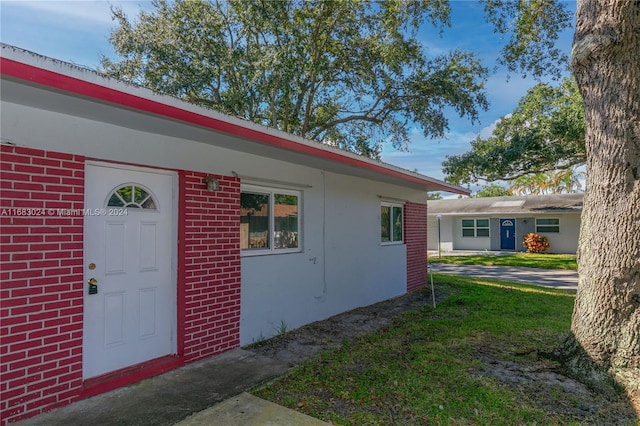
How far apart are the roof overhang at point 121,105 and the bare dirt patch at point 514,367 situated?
2.70 metres

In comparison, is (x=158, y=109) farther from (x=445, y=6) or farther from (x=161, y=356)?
(x=445, y=6)

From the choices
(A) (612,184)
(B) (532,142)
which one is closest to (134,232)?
(A) (612,184)

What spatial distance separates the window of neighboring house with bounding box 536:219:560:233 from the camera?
21.7 meters

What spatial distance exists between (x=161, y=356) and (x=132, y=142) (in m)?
2.45

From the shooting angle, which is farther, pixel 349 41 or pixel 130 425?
pixel 349 41

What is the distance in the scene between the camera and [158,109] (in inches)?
119

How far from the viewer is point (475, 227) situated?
24.3 meters

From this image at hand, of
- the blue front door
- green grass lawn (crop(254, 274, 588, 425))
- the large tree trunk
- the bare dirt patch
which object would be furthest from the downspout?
the blue front door

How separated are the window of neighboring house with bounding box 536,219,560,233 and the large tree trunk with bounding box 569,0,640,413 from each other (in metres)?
20.5

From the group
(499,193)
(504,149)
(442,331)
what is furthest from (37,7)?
(499,193)

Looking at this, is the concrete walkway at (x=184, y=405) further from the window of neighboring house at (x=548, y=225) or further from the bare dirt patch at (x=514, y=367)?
the window of neighboring house at (x=548, y=225)

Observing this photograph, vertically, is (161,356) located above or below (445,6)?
below

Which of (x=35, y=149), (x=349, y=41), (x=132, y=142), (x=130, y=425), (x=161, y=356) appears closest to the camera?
Result: (x=130, y=425)

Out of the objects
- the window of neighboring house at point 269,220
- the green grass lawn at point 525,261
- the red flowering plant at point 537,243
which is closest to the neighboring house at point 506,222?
the red flowering plant at point 537,243
